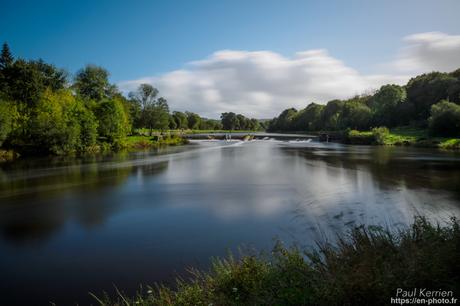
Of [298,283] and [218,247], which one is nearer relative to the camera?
[298,283]

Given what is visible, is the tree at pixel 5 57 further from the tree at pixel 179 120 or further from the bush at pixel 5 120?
the tree at pixel 179 120

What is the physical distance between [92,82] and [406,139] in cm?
6719

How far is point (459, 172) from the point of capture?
24.6m

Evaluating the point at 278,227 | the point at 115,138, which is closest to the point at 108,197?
the point at 278,227

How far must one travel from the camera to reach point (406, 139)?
6306 cm

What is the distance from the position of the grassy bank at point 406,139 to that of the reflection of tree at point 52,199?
160 feet

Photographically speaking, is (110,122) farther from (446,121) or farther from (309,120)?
(309,120)

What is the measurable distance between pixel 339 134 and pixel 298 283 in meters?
87.4

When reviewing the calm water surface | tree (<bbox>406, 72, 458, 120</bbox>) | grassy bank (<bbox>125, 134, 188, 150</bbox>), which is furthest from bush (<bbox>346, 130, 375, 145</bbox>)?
the calm water surface

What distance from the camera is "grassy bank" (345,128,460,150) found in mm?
51969

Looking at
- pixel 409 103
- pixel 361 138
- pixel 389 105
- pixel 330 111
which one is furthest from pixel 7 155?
pixel 330 111

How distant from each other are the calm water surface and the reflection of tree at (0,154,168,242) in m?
0.07

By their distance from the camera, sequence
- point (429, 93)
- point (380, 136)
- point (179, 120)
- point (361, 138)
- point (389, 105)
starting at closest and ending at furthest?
point (380, 136), point (361, 138), point (429, 93), point (389, 105), point (179, 120)

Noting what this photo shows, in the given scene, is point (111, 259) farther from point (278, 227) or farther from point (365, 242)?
point (365, 242)
